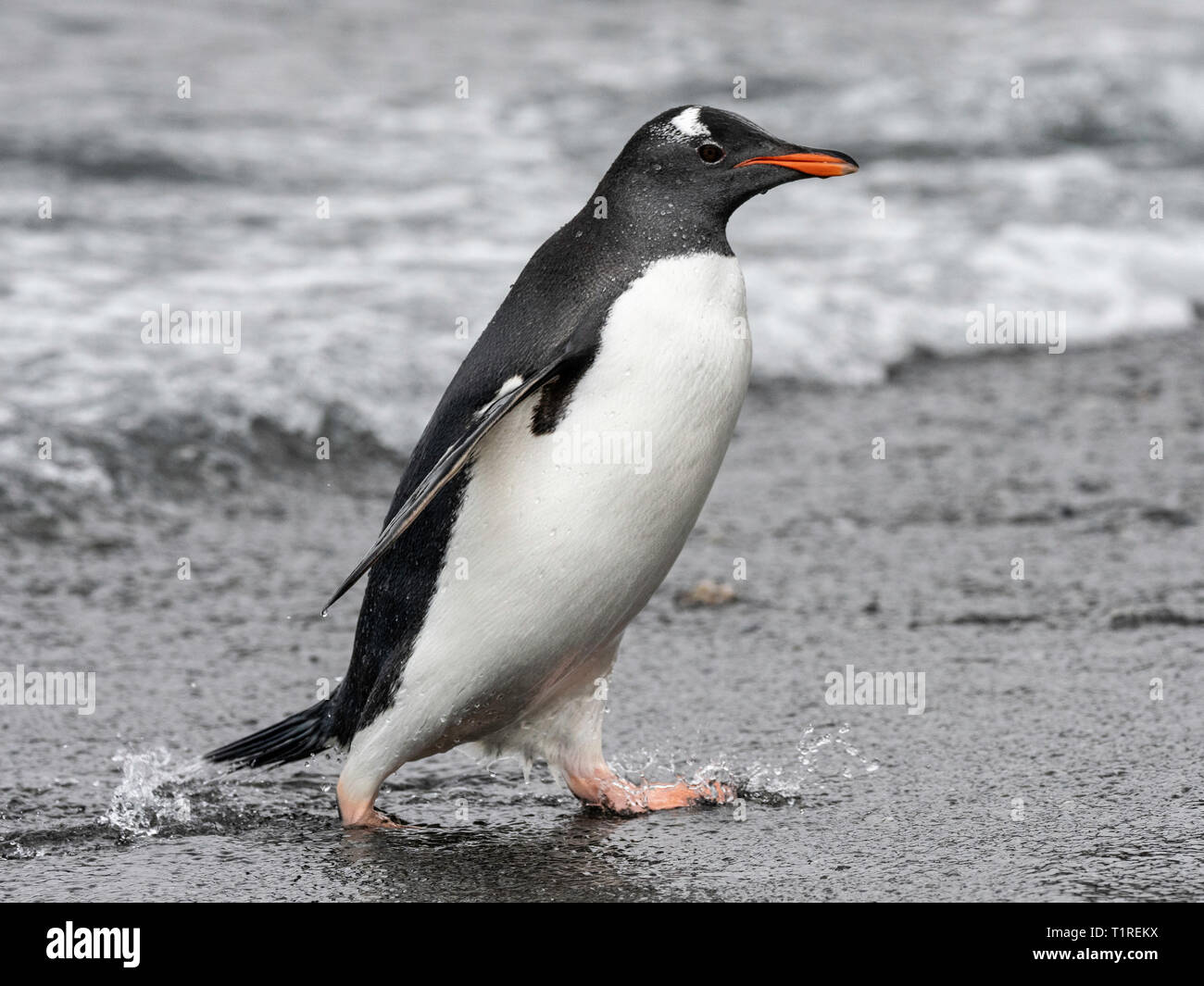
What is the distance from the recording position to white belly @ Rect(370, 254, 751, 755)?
3010mm

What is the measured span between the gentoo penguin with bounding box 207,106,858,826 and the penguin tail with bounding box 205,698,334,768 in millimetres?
105

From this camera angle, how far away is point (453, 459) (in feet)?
9.66

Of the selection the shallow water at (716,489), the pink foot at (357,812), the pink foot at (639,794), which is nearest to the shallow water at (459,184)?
the shallow water at (716,489)

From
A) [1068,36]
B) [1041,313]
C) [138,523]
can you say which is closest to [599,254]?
[138,523]

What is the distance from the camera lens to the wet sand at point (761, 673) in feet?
9.61

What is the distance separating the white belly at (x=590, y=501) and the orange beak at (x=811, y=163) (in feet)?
0.67

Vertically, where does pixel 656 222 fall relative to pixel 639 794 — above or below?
above

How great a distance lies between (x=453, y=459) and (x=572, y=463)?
0.72ft

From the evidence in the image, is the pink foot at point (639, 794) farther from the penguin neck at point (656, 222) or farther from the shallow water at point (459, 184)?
the shallow water at point (459, 184)

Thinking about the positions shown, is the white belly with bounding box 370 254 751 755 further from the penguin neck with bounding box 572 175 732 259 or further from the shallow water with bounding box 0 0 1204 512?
the shallow water with bounding box 0 0 1204 512

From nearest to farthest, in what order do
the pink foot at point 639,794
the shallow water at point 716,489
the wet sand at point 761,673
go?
the wet sand at point 761,673
the shallow water at point 716,489
the pink foot at point 639,794

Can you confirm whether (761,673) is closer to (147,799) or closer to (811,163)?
(811,163)

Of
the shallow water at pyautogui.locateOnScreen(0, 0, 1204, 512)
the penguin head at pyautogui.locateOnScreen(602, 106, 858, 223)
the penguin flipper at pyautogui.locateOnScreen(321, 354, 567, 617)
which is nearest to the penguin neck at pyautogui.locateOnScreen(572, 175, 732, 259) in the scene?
the penguin head at pyautogui.locateOnScreen(602, 106, 858, 223)

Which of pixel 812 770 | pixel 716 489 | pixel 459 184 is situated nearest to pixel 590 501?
pixel 812 770
